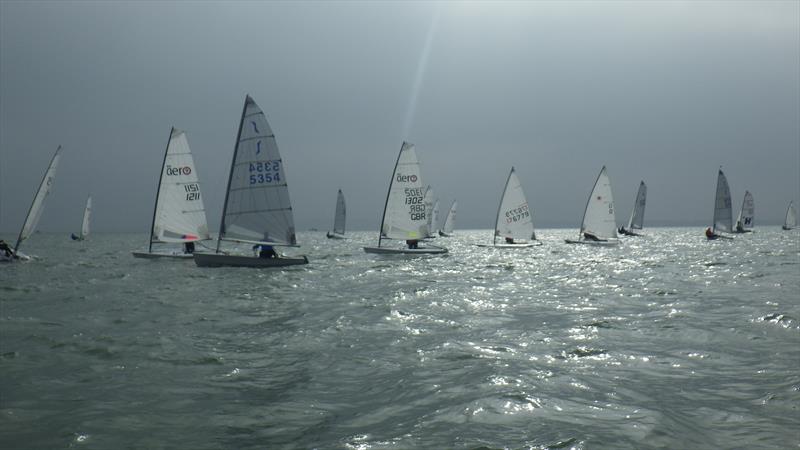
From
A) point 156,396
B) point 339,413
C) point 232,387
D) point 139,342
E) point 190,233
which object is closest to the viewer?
point 339,413

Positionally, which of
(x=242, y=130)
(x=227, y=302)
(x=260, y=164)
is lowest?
(x=227, y=302)

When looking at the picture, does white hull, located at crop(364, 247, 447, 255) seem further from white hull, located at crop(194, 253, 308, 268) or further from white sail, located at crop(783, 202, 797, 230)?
white sail, located at crop(783, 202, 797, 230)

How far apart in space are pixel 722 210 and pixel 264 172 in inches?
2443

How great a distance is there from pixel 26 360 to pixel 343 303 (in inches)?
314

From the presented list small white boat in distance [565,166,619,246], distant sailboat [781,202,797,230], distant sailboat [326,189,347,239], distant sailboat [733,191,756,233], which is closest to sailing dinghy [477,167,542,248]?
small white boat in distance [565,166,619,246]

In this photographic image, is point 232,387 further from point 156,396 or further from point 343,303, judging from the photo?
point 343,303

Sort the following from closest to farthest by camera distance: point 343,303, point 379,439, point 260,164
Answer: point 379,439
point 343,303
point 260,164

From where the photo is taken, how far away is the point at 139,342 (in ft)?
31.0

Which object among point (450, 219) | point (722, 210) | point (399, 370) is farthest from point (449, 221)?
point (399, 370)

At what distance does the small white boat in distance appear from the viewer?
173ft

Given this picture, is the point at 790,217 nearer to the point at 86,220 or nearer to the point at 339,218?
the point at 339,218

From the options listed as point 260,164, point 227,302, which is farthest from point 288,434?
point 260,164

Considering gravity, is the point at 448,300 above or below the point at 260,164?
below

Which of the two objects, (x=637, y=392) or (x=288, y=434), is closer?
(x=288, y=434)
